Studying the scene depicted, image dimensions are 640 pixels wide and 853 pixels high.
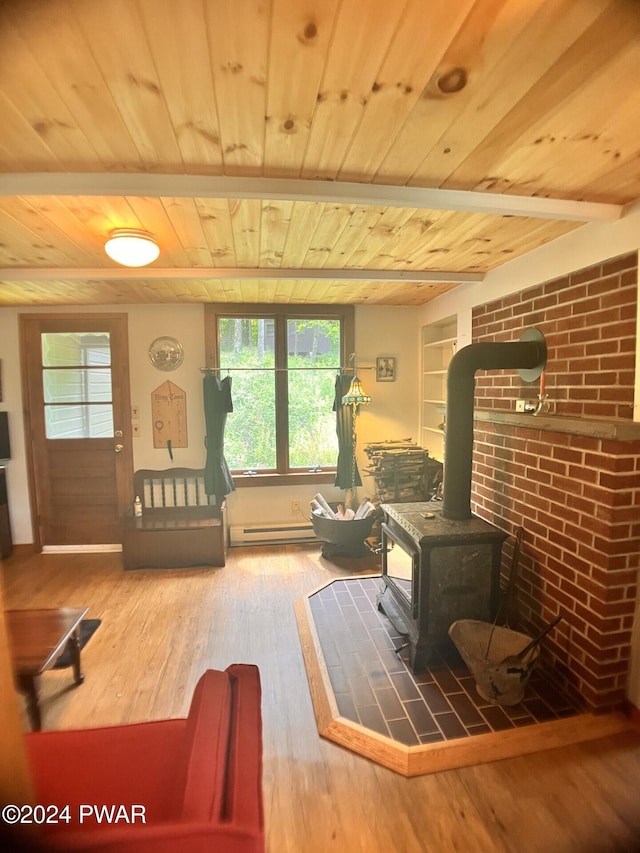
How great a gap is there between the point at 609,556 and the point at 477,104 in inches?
67.3

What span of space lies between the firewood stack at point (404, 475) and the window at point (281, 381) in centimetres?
58

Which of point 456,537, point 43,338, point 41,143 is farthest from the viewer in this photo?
point 43,338

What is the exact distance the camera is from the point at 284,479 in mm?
3850

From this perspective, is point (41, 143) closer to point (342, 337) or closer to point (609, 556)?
point (609, 556)

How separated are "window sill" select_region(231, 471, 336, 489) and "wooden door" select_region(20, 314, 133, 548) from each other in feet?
3.33

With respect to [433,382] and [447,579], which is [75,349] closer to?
[433,382]

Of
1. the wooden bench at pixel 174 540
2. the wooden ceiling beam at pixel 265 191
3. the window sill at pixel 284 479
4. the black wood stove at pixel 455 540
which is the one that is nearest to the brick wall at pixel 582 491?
the black wood stove at pixel 455 540

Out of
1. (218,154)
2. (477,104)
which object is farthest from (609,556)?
(218,154)

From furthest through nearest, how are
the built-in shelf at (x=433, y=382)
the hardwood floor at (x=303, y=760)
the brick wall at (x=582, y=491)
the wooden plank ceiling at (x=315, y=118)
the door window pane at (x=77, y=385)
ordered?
1. the built-in shelf at (x=433, y=382)
2. the door window pane at (x=77, y=385)
3. the brick wall at (x=582, y=491)
4. the hardwood floor at (x=303, y=760)
5. the wooden plank ceiling at (x=315, y=118)

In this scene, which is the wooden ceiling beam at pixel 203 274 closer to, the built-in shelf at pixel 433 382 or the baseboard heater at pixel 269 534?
the built-in shelf at pixel 433 382

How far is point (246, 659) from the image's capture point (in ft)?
7.25

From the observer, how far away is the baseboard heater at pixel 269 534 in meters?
3.79

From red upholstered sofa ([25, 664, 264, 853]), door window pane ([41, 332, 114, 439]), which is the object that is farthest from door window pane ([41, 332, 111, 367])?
red upholstered sofa ([25, 664, 264, 853])

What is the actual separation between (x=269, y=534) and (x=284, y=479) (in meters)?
0.54
